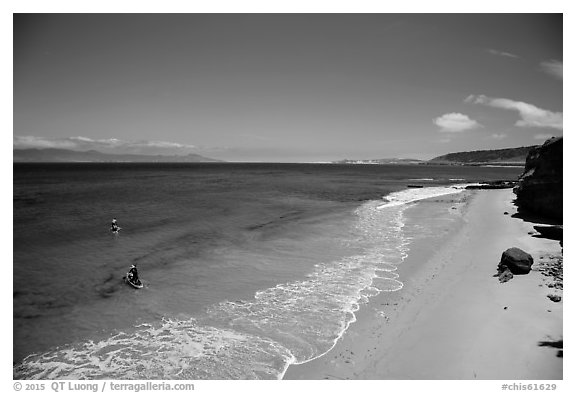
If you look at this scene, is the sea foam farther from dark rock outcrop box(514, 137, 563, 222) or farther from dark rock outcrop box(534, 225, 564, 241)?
dark rock outcrop box(514, 137, 563, 222)

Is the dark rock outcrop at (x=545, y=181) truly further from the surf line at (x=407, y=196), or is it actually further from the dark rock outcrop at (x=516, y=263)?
the surf line at (x=407, y=196)

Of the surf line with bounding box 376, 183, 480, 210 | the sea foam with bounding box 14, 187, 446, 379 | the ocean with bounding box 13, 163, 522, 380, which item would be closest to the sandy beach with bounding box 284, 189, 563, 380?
the sea foam with bounding box 14, 187, 446, 379

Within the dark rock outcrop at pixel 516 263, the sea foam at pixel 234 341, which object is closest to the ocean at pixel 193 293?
the sea foam at pixel 234 341

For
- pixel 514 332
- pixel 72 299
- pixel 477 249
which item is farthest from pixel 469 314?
pixel 72 299

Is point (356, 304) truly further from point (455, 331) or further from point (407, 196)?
point (407, 196)

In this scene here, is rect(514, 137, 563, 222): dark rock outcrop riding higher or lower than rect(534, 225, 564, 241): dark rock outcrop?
higher

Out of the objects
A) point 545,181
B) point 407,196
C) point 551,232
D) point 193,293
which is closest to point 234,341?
point 193,293
